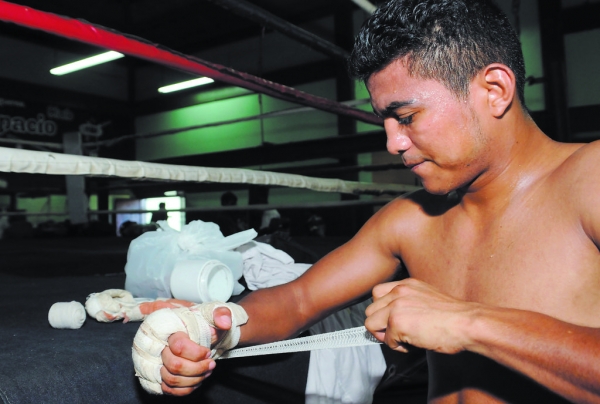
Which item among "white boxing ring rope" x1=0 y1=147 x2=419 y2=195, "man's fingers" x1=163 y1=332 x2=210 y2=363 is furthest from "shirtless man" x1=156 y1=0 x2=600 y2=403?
"white boxing ring rope" x1=0 y1=147 x2=419 y2=195

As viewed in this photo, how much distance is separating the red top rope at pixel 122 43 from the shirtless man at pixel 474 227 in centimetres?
69

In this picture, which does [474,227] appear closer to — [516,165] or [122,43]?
[516,165]

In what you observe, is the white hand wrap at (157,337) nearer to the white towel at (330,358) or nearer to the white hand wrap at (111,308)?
the white hand wrap at (111,308)

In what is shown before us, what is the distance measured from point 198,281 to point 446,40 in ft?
2.69

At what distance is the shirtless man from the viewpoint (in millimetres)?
797

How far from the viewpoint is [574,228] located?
2.88ft

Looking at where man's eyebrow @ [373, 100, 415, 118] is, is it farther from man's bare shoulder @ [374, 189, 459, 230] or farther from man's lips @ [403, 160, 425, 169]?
man's bare shoulder @ [374, 189, 459, 230]

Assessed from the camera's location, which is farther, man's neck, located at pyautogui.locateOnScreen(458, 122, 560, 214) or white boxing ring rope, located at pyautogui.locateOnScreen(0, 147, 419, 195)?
white boxing ring rope, located at pyautogui.locateOnScreen(0, 147, 419, 195)

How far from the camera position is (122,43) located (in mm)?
1391

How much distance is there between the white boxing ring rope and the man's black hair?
925 millimetres

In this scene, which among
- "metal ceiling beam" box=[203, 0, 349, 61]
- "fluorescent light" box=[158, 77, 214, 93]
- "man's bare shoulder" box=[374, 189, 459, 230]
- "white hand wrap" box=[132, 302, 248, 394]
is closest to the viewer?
"white hand wrap" box=[132, 302, 248, 394]

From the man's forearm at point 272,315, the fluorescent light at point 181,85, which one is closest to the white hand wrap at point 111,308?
the man's forearm at point 272,315

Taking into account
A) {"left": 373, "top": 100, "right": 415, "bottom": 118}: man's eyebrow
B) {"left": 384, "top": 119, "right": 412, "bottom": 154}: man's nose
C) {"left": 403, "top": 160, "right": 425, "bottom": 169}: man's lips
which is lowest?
{"left": 403, "top": 160, "right": 425, "bottom": 169}: man's lips

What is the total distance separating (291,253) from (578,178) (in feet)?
4.40
